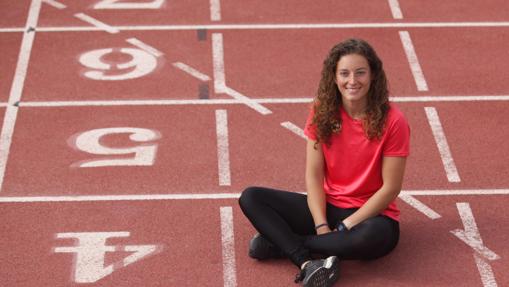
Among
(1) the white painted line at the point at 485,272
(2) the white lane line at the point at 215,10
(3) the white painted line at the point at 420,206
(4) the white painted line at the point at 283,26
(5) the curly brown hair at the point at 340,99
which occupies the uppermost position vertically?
(5) the curly brown hair at the point at 340,99

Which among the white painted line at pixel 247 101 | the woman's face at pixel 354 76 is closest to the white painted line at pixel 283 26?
the white painted line at pixel 247 101

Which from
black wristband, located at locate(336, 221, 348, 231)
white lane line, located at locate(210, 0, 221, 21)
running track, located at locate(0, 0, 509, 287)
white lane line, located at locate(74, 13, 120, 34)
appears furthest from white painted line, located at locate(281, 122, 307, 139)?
white lane line, located at locate(74, 13, 120, 34)

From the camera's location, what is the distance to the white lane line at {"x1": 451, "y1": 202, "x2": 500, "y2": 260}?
757 cm

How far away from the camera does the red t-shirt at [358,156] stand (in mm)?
7258

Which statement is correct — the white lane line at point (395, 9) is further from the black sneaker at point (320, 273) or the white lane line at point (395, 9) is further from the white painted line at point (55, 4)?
the black sneaker at point (320, 273)

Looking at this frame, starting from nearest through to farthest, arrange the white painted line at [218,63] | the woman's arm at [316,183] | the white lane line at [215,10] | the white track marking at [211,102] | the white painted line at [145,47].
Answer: the woman's arm at [316,183]
the white track marking at [211,102]
the white painted line at [218,63]
the white painted line at [145,47]
the white lane line at [215,10]

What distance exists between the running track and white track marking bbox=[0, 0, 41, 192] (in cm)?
2

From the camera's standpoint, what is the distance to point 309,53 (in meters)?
10.5

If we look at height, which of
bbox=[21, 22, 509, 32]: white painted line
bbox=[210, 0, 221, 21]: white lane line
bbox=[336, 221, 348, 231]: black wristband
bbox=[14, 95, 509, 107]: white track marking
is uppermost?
bbox=[210, 0, 221, 21]: white lane line

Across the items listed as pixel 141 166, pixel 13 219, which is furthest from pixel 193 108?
pixel 13 219

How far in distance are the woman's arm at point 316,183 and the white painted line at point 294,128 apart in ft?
5.36

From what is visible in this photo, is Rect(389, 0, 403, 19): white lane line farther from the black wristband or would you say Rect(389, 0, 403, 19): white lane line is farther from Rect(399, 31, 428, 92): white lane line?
the black wristband

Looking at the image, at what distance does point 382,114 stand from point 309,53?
11.0 feet

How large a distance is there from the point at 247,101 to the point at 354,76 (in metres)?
2.56
